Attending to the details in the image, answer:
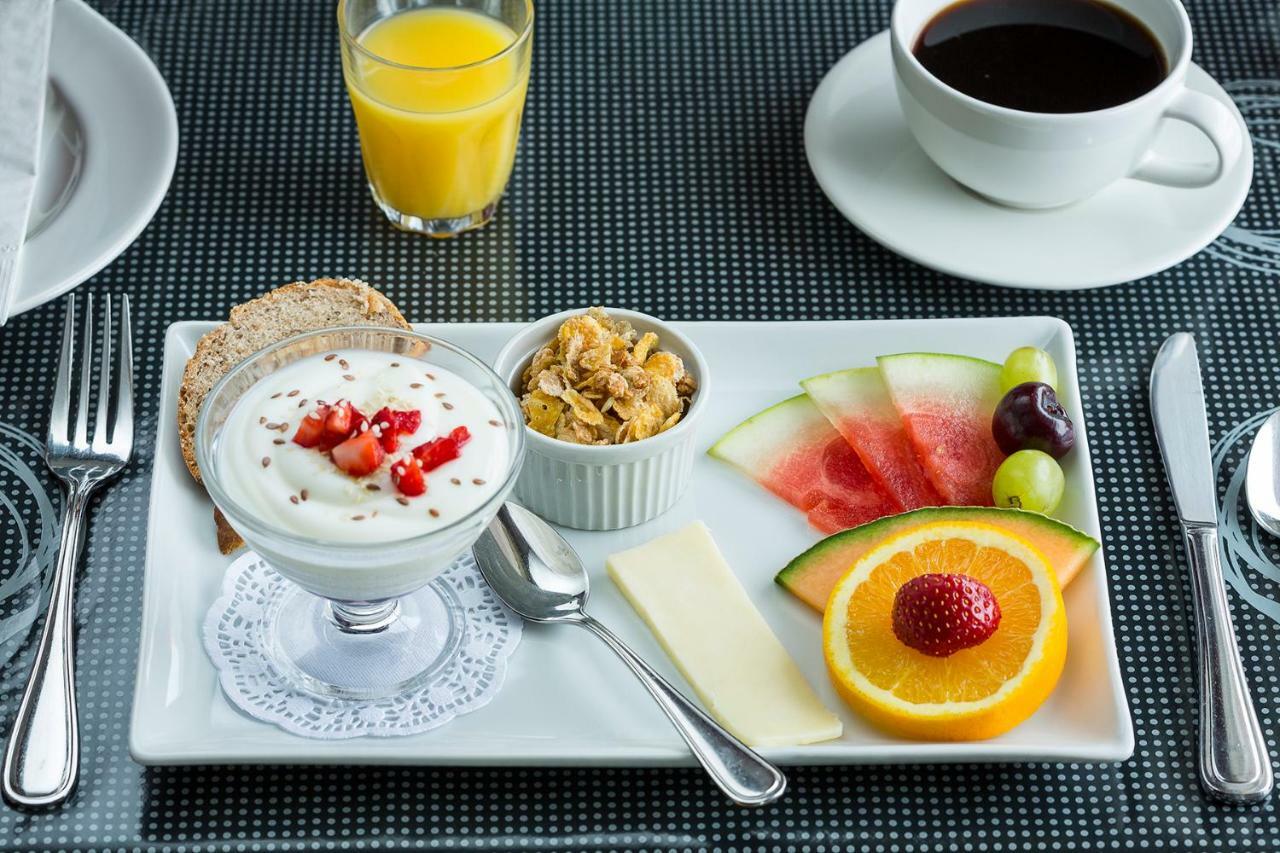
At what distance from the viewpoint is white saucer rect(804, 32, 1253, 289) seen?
85.1 inches

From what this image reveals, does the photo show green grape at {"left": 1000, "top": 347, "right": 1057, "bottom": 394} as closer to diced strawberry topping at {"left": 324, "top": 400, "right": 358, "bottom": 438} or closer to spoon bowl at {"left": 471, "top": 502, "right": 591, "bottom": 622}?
spoon bowl at {"left": 471, "top": 502, "right": 591, "bottom": 622}

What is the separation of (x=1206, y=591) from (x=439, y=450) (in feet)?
3.30

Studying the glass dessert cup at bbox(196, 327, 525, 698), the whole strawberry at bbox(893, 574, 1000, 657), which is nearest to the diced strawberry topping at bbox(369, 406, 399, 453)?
the glass dessert cup at bbox(196, 327, 525, 698)

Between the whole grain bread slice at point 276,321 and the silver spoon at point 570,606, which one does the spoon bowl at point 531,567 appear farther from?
the whole grain bread slice at point 276,321

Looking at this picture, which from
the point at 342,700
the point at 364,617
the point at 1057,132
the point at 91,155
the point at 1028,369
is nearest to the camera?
the point at 342,700

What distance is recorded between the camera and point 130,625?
1.78 meters

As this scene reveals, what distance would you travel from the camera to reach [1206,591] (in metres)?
1.81

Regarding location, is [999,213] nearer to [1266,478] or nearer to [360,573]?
[1266,478]

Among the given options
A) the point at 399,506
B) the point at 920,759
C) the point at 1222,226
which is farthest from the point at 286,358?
the point at 1222,226

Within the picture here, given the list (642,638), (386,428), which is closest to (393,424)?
(386,428)

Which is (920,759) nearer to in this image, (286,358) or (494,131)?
(286,358)

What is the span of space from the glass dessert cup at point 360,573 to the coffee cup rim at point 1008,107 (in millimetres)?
884

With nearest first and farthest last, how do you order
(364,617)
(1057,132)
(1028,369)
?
(364,617) → (1028,369) → (1057,132)

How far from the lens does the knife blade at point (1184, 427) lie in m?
1.92
